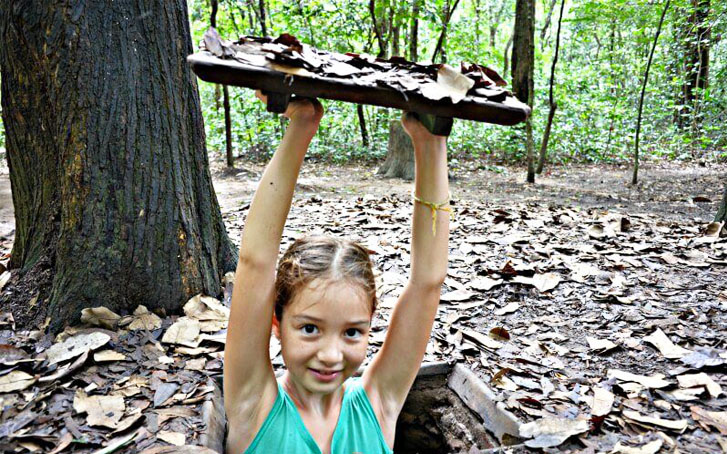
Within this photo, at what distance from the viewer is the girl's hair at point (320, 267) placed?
1.72 meters

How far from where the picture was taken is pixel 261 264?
1611 mm

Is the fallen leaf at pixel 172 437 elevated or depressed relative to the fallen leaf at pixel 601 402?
elevated

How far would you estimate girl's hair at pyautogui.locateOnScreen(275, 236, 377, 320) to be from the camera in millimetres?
1723

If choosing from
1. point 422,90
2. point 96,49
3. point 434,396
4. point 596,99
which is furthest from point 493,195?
point 596,99

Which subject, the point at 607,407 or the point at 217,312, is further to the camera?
the point at 217,312

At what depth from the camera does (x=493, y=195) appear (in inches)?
313

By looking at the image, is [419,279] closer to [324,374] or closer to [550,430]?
[324,374]

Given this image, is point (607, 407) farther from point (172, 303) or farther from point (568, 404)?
point (172, 303)

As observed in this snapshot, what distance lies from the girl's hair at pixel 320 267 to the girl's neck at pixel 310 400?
25 cm

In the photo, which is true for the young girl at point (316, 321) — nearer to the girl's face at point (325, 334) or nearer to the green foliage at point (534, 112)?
the girl's face at point (325, 334)

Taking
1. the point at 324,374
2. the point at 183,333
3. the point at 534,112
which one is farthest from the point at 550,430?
the point at 534,112

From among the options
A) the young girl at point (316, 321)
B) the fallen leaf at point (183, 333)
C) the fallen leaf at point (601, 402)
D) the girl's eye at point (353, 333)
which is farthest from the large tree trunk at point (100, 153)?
the fallen leaf at point (601, 402)

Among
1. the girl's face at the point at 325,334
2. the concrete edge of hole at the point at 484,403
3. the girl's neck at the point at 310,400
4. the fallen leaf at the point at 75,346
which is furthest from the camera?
the fallen leaf at the point at 75,346

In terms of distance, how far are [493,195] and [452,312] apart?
489cm
